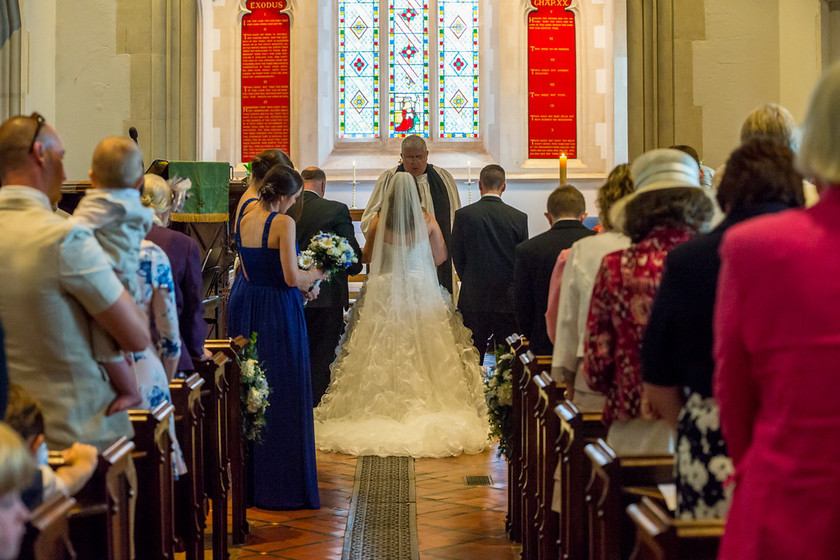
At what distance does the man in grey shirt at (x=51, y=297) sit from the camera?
262 centimetres

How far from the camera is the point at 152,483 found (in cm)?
290

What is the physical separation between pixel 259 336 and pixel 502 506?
4.93 feet

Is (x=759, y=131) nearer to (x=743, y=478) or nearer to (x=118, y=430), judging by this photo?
(x=743, y=478)

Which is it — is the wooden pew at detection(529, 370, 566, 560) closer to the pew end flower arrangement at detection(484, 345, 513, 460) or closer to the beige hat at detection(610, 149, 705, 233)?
the beige hat at detection(610, 149, 705, 233)

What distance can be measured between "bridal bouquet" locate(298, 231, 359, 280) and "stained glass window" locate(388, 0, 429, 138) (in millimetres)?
7635

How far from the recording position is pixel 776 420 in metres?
1.71

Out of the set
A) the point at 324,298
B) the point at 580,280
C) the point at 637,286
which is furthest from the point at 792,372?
the point at 324,298

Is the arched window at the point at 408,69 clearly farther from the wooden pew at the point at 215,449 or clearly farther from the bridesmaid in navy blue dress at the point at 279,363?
the wooden pew at the point at 215,449

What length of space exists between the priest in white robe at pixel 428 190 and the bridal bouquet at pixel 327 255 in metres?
1.52

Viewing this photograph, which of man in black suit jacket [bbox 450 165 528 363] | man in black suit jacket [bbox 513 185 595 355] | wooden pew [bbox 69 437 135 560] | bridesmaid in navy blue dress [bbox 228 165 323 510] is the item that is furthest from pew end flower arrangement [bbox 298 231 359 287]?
wooden pew [bbox 69 437 135 560]

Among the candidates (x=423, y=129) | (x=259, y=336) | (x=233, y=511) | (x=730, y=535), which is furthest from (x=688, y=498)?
(x=423, y=129)

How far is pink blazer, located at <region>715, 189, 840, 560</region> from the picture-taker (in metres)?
1.66

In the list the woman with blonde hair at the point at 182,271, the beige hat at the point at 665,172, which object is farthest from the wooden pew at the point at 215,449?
the beige hat at the point at 665,172

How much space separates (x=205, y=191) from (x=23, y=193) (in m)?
5.03
